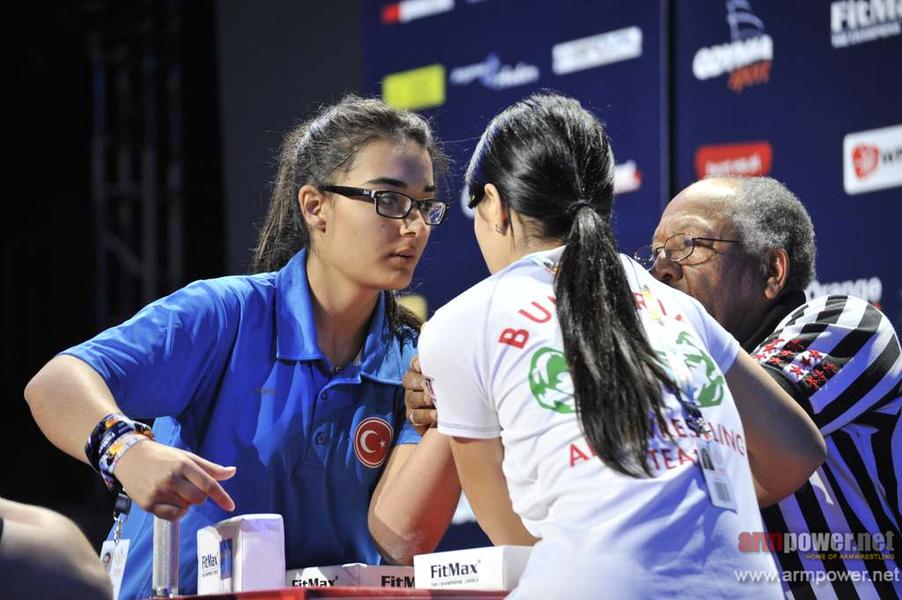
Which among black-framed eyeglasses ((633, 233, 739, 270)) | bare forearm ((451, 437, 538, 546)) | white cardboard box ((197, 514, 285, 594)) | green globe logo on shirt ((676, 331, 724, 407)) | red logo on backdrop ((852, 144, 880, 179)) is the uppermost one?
red logo on backdrop ((852, 144, 880, 179))

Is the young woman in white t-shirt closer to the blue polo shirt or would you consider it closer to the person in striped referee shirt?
the person in striped referee shirt

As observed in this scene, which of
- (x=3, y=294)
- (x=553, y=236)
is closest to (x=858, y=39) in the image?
(x=553, y=236)

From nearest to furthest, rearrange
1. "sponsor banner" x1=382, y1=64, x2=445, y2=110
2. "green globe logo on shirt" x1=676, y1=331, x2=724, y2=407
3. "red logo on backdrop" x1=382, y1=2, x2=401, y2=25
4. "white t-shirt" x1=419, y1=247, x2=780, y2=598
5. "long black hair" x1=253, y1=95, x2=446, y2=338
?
"white t-shirt" x1=419, y1=247, x2=780, y2=598 < "green globe logo on shirt" x1=676, y1=331, x2=724, y2=407 < "long black hair" x1=253, y1=95, x2=446, y2=338 < "sponsor banner" x1=382, y1=64, x2=445, y2=110 < "red logo on backdrop" x1=382, y1=2, x2=401, y2=25

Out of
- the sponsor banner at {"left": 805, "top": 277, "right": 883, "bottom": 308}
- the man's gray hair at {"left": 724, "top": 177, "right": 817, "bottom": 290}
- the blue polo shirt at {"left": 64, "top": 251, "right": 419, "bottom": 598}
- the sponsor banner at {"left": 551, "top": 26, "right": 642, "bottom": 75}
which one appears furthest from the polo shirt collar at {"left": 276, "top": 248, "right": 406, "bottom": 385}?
A: the sponsor banner at {"left": 551, "top": 26, "right": 642, "bottom": 75}

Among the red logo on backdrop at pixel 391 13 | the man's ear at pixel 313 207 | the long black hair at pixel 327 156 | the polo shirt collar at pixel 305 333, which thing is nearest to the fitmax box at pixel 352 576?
the polo shirt collar at pixel 305 333

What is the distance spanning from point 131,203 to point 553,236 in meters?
4.30

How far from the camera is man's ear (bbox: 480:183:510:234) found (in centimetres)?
165

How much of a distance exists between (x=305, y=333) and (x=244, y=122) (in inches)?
112

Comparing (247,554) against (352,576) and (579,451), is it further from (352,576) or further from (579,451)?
(579,451)

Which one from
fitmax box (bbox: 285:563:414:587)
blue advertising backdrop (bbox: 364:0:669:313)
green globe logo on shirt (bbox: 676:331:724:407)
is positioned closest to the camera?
green globe logo on shirt (bbox: 676:331:724:407)

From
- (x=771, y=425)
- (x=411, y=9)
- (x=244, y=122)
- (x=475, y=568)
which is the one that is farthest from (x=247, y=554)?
(x=244, y=122)

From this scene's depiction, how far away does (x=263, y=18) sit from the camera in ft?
16.0

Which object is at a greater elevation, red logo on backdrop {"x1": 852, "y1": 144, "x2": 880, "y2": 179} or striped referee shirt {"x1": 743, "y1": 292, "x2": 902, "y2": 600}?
red logo on backdrop {"x1": 852, "y1": 144, "x2": 880, "y2": 179}

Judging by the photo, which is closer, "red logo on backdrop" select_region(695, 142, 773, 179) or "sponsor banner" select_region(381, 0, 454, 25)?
"red logo on backdrop" select_region(695, 142, 773, 179)
